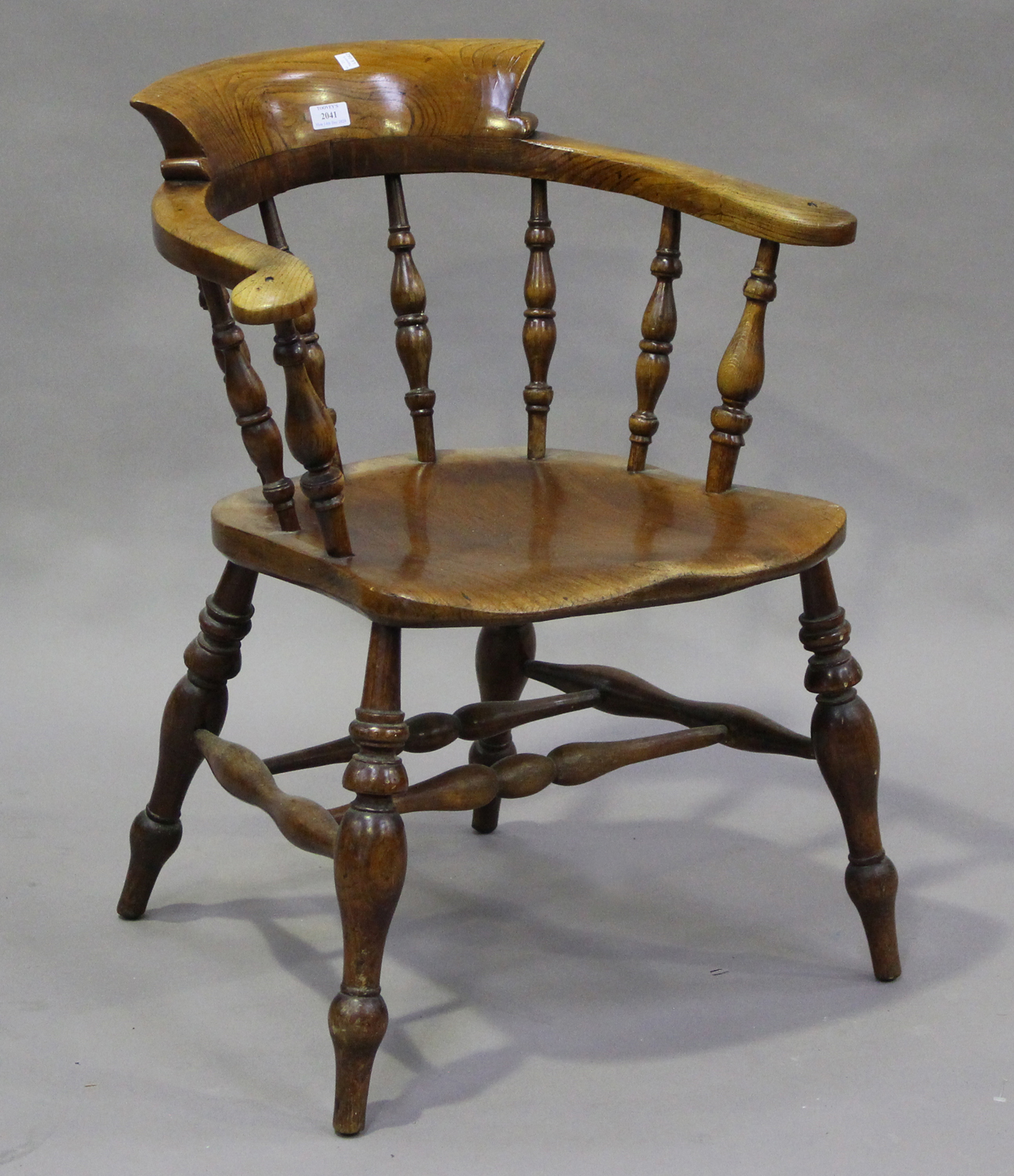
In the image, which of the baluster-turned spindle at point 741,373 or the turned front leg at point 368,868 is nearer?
the turned front leg at point 368,868

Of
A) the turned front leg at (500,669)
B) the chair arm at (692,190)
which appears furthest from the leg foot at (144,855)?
the chair arm at (692,190)


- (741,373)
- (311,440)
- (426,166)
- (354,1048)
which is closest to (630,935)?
(354,1048)

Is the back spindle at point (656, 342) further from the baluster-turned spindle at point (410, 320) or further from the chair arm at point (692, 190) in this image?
the baluster-turned spindle at point (410, 320)

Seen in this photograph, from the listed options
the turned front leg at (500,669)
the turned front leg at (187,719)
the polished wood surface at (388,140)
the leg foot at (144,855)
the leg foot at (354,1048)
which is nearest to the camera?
the leg foot at (354,1048)

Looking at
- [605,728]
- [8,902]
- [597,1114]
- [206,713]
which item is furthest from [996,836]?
[8,902]

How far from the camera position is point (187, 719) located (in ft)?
6.31

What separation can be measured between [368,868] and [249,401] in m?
0.43

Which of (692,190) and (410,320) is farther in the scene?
(410,320)

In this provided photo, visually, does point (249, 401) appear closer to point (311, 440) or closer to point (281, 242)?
point (311, 440)

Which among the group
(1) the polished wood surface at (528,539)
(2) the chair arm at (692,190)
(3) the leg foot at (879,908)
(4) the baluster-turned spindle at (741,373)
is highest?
(2) the chair arm at (692,190)

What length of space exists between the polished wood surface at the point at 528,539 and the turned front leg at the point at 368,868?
83mm

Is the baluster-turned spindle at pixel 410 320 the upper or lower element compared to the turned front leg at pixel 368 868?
upper

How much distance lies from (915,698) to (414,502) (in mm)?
978

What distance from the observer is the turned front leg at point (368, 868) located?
1585mm
